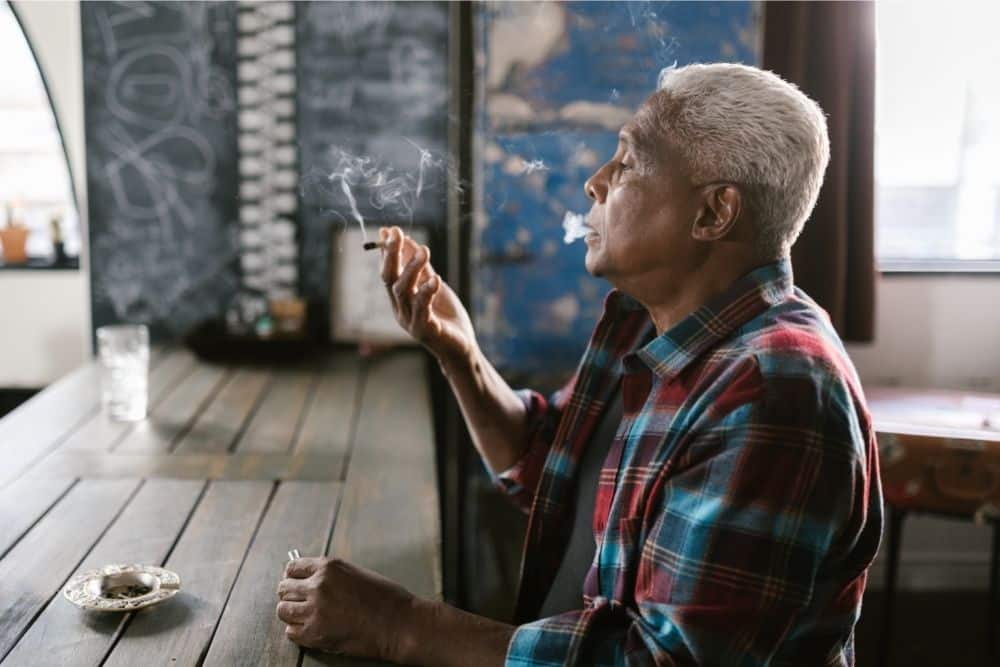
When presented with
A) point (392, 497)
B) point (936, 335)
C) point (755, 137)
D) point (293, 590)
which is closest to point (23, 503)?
point (392, 497)

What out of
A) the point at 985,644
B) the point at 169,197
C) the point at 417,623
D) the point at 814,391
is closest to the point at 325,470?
the point at 417,623

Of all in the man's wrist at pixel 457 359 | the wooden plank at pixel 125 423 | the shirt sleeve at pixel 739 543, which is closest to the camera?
the shirt sleeve at pixel 739 543

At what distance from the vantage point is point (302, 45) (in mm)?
3318

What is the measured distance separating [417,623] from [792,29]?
2256 mm

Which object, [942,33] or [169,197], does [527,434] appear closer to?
[169,197]

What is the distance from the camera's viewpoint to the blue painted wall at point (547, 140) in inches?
108

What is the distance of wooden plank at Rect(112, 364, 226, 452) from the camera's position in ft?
7.23

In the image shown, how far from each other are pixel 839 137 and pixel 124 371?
6.70ft

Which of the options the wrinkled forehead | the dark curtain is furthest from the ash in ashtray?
the dark curtain

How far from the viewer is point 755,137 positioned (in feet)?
4.08

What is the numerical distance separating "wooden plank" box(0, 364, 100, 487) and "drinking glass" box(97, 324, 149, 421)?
0.28 ft

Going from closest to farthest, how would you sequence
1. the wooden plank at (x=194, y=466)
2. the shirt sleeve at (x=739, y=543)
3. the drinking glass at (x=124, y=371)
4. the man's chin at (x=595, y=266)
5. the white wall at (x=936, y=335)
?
the shirt sleeve at (x=739, y=543) < the man's chin at (x=595, y=266) < the wooden plank at (x=194, y=466) < the drinking glass at (x=124, y=371) < the white wall at (x=936, y=335)

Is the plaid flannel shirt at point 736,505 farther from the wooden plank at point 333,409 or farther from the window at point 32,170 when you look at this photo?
the window at point 32,170

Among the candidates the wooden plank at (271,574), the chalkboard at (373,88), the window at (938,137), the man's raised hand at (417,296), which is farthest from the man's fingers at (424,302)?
the window at (938,137)
